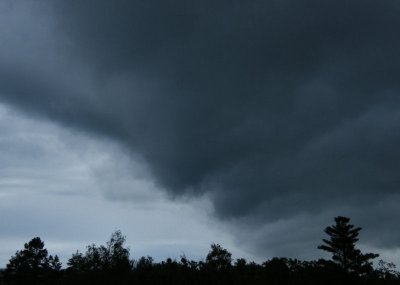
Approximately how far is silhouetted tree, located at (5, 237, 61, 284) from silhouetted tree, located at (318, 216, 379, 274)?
2534 inches

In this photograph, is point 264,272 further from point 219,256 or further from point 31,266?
point 31,266

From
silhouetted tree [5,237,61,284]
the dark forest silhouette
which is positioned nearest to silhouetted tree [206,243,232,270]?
the dark forest silhouette

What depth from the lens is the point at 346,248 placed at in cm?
8331

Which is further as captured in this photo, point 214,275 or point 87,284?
point 214,275

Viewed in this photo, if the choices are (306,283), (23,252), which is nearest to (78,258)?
(23,252)

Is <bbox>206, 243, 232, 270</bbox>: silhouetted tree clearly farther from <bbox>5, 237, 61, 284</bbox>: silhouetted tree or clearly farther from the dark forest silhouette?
<bbox>5, 237, 61, 284</bbox>: silhouetted tree

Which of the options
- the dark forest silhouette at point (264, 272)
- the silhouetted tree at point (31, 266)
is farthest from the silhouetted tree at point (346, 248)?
the silhouetted tree at point (31, 266)

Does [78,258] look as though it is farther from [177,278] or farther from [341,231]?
[341,231]

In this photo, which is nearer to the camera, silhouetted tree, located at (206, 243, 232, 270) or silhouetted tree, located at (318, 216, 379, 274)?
silhouetted tree, located at (318, 216, 379, 274)

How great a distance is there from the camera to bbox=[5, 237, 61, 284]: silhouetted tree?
364ft

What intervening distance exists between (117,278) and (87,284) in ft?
17.8

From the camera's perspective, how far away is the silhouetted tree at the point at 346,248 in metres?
80.3

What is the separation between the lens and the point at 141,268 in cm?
9075

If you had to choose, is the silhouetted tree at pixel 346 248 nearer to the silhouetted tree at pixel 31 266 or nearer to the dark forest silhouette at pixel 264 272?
the dark forest silhouette at pixel 264 272
